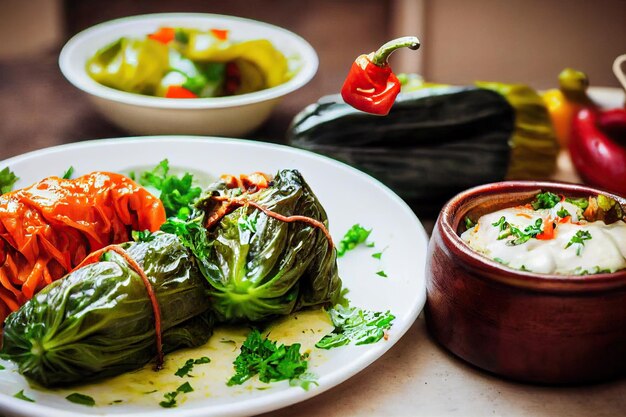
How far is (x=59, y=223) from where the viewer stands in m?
2.55

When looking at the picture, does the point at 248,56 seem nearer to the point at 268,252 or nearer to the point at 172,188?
the point at 172,188

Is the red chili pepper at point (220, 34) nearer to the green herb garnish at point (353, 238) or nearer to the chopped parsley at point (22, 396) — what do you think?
the green herb garnish at point (353, 238)

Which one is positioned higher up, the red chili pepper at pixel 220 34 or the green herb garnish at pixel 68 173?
the red chili pepper at pixel 220 34

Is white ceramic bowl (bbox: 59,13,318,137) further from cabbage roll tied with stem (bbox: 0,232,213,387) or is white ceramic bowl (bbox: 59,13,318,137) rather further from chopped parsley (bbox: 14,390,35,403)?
chopped parsley (bbox: 14,390,35,403)

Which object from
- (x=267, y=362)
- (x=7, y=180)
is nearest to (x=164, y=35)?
(x=7, y=180)

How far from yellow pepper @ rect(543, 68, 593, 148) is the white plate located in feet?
3.56

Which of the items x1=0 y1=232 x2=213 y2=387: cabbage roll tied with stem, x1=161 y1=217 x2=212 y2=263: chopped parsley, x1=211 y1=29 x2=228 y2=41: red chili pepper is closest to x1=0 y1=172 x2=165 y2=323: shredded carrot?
x1=161 y1=217 x2=212 y2=263: chopped parsley

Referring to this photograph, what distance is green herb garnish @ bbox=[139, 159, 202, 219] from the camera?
2955mm

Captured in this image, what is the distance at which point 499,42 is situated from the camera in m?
5.37

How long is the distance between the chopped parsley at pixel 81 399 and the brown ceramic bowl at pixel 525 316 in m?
1.03

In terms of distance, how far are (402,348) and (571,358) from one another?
54 cm

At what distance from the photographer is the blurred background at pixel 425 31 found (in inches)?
197

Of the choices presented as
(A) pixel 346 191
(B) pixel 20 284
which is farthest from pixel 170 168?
(B) pixel 20 284

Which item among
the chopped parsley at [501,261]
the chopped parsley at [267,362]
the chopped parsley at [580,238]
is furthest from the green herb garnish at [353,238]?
the chopped parsley at [580,238]
